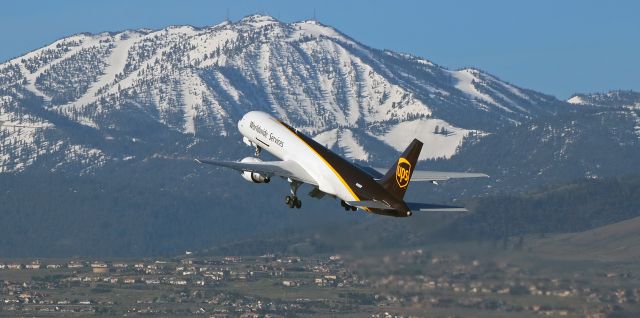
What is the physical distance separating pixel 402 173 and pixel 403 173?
3.0 inches

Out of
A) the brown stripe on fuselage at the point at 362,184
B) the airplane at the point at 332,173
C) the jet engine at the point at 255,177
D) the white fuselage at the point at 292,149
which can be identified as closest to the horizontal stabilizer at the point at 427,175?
the airplane at the point at 332,173

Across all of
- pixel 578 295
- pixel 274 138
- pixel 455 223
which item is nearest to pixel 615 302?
pixel 578 295

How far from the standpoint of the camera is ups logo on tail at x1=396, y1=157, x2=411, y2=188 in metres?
137

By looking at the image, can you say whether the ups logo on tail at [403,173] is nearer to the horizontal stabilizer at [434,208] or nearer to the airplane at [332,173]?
the airplane at [332,173]

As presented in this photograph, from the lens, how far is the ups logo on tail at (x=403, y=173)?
13662 cm

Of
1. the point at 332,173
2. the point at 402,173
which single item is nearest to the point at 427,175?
the point at 332,173

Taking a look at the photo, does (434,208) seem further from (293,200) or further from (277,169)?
(277,169)

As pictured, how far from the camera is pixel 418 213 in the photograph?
139375mm

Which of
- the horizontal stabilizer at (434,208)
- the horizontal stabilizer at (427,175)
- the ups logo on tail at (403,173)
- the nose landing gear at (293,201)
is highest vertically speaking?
the horizontal stabilizer at (427,175)

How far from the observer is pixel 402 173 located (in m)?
137

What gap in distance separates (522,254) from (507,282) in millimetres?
2463

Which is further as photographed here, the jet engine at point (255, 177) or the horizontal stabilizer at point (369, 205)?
the jet engine at point (255, 177)

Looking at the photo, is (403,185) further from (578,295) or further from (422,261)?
(578,295)

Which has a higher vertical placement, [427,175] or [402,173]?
[427,175]
